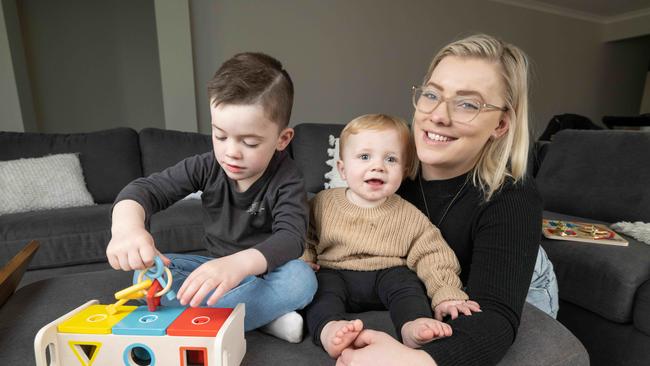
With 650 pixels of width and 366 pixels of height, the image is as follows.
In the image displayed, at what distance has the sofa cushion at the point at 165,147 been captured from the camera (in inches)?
95.0

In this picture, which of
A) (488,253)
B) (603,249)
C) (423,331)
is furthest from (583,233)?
(423,331)

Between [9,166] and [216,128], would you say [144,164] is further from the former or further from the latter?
[216,128]

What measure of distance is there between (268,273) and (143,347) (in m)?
0.28

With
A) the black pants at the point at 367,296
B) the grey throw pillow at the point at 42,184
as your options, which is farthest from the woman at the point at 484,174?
the grey throw pillow at the point at 42,184

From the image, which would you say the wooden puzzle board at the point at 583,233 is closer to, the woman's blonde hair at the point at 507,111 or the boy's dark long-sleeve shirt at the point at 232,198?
the woman's blonde hair at the point at 507,111

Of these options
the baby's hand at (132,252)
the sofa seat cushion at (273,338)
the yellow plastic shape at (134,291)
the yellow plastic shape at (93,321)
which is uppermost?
the baby's hand at (132,252)

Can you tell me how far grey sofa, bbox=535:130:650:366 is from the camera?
1281mm

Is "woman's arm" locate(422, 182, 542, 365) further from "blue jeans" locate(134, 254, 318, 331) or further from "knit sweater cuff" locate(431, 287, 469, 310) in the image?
"blue jeans" locate(134, 254, 318, 331)

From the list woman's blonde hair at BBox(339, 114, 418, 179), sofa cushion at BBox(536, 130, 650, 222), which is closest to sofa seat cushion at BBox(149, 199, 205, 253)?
woman's blonde hair at BBox(339, 114, 418, 179)

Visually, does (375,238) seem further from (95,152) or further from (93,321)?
(95,152)

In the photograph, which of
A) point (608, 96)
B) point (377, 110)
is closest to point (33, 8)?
point (377, 110)

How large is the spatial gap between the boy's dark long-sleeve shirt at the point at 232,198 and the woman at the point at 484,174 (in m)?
0.34

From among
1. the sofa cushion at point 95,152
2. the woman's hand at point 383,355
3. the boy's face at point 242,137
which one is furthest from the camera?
the sofa cushion at point 95,152

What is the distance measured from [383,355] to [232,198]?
0.56 meters
